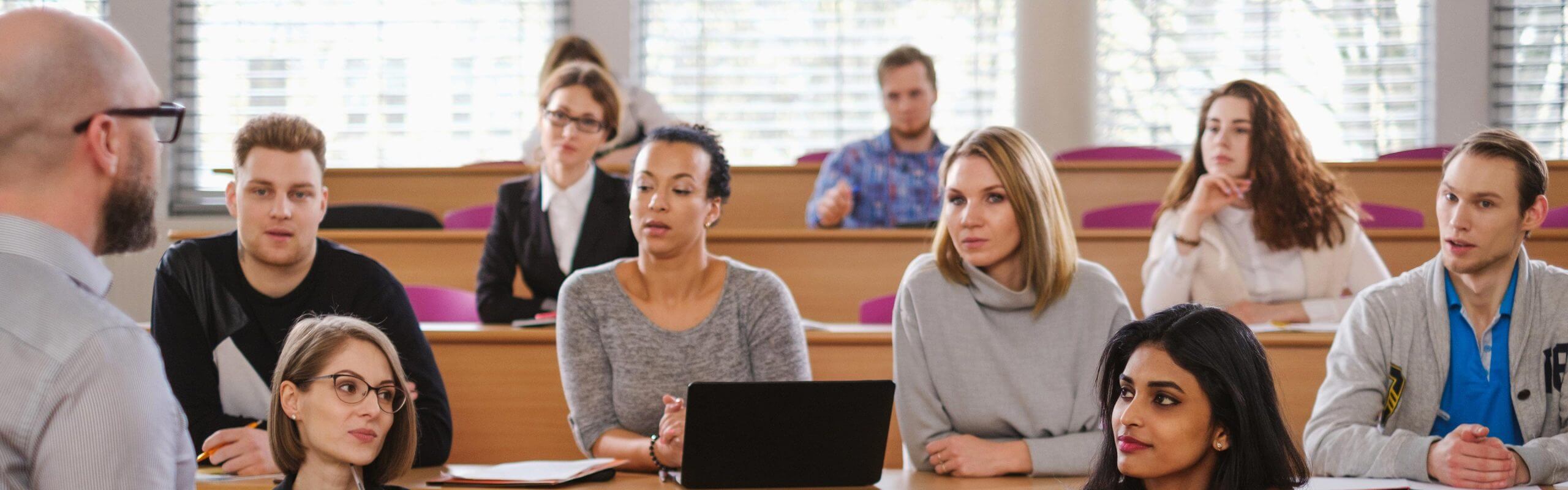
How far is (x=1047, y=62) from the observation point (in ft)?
19.1

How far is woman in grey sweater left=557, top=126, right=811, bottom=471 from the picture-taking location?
7.39 ft

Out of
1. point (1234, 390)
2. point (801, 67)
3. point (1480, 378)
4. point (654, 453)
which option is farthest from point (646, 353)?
point (801, 67)

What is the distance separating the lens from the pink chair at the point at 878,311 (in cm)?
305

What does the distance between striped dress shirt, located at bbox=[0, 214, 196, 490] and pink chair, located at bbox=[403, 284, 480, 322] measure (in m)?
2.17

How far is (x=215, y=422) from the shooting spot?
2131 mm

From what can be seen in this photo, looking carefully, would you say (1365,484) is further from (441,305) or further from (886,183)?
(886,183)

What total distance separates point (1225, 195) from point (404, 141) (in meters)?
4.50

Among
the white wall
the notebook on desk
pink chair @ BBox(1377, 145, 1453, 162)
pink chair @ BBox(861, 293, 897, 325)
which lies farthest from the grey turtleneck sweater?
the white wall

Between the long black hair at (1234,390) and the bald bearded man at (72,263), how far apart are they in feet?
3.59

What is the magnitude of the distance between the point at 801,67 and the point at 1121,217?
2732 millimetres

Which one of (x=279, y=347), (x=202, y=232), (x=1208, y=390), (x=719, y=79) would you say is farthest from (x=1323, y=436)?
(x=719, y=79)

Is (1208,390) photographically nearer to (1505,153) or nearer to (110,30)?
(1505,153)

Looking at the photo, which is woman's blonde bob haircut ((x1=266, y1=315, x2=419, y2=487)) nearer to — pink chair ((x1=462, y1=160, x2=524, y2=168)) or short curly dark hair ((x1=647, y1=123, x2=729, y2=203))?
short curly dark hair ((x1=647, y1=123, x2=729, y2=203))

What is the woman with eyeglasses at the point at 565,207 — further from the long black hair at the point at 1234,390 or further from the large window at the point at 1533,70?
the large window at the point at 1533,70
